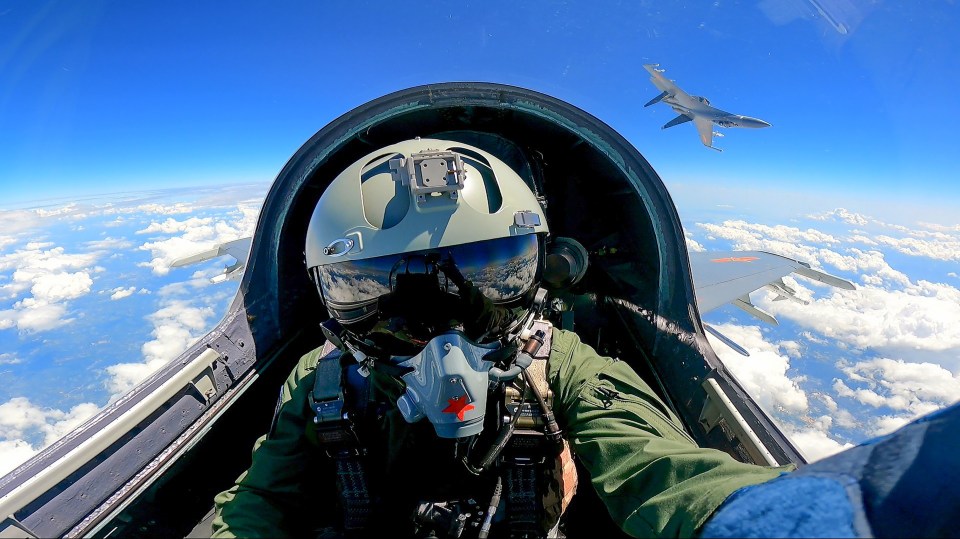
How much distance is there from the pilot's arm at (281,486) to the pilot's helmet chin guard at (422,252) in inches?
17.6

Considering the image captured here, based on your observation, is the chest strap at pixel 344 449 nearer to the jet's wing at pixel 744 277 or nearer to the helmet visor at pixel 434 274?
the helmet visor at pixel 434 274

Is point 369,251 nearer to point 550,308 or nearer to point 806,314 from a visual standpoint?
point 550,308

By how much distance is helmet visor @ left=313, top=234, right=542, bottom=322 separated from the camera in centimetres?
135

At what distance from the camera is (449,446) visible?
1582 millimetres

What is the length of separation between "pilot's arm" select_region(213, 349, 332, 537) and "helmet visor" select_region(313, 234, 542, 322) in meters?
0.44

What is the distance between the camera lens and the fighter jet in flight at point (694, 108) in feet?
56.7


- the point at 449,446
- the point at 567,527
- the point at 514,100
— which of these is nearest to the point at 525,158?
the point at 514,100

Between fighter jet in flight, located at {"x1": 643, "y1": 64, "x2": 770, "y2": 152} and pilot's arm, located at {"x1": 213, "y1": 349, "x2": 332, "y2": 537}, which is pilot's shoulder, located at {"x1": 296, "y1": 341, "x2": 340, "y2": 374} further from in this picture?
fighter jet in flight, located at {"x1": 643, "y1": 64, "x2": 770, "y2": 152}

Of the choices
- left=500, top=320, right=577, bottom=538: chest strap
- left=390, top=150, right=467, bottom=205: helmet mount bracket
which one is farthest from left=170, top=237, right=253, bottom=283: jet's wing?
left=500, top=320, right=577, bottom=538: chest strap

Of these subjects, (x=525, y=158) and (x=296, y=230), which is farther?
(x=525, y=158)

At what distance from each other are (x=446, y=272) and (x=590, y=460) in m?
0.81

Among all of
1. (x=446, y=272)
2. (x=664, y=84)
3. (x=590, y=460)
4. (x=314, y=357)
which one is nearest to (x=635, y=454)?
(x=590, y=460)

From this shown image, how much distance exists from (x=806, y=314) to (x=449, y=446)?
316 feet

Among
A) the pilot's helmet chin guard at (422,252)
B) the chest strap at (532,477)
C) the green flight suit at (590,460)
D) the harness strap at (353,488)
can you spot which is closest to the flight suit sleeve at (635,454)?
the green flight suit at (590,460)
